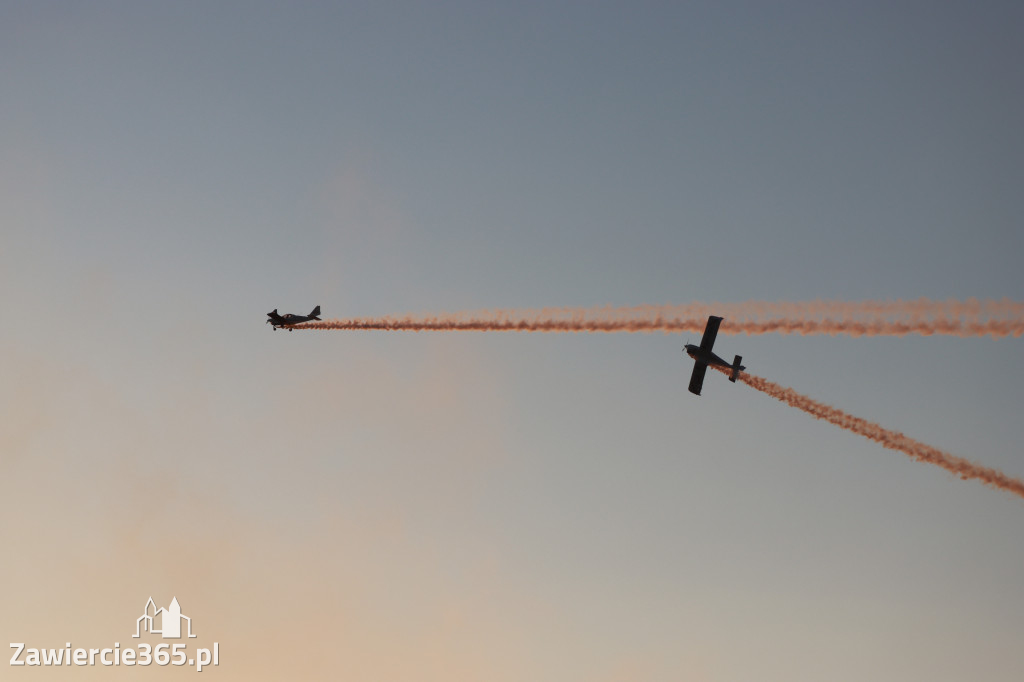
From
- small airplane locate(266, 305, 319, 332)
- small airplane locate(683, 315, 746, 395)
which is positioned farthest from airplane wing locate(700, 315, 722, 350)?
small airplane locate(266, 305, 319, 332)

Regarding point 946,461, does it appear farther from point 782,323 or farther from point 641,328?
point 641,328

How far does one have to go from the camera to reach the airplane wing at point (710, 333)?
262 feet

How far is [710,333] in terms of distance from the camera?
80812mm

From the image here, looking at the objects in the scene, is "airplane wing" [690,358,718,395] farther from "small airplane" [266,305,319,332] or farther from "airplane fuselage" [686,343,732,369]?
"small airplane" [266,305,319,332]

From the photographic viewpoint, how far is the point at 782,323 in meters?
71.4

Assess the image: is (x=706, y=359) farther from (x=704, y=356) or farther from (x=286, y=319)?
(x=286, y=319)

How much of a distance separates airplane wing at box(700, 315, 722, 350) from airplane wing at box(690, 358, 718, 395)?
195 centimetres

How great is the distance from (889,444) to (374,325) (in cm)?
4306

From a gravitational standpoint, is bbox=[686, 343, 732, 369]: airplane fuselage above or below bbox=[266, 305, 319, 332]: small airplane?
below

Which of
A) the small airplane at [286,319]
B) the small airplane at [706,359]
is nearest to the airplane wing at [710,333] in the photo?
the small airplane at [706,359]

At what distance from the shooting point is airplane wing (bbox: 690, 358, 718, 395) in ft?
271

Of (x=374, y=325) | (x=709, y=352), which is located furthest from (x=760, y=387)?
(x=374, y=325)

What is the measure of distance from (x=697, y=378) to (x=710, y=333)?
176 inches

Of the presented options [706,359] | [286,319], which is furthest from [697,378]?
[286,319]
